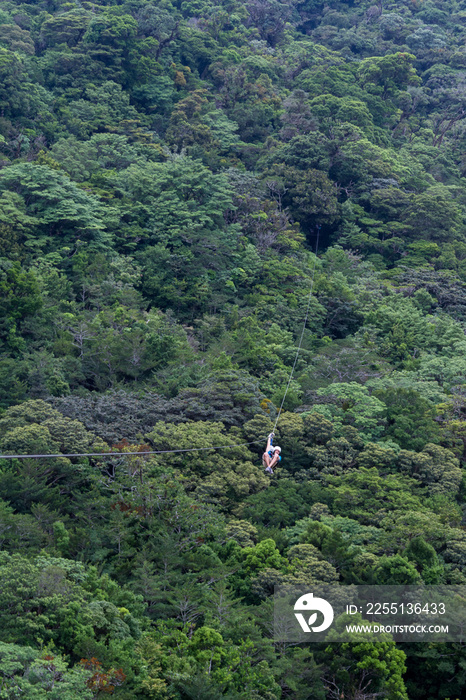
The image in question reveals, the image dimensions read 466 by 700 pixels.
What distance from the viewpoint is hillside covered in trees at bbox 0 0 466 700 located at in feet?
44.8

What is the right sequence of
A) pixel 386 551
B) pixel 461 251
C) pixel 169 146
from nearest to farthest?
pixel 386 551 → pixel 461 251 → pixel 169 146

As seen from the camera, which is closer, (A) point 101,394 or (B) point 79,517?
(B) point 79,517

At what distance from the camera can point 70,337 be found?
2339 centimetres

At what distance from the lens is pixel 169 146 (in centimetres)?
3906

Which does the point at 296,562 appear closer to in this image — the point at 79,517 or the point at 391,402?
the point at 79,517

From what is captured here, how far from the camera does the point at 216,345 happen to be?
24.9 meters

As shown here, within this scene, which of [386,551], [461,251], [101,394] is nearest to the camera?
[386,551]

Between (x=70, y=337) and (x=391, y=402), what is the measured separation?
10995 mm

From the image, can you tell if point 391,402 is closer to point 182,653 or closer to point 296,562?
point 296,562

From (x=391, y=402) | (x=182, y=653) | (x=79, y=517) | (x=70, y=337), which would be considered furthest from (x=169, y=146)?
(x=182, y=653)

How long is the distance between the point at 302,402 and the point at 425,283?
12605mm

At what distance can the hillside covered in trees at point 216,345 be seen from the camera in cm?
1366

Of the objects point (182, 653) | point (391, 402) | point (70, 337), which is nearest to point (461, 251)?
point (391, 402)

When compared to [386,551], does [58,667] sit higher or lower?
higher
